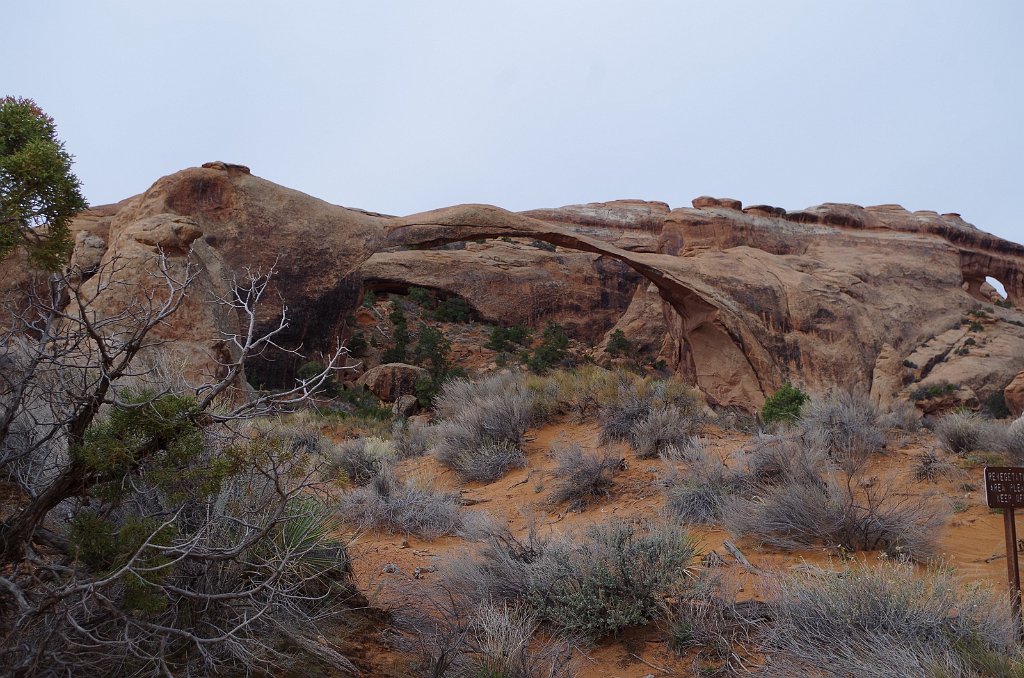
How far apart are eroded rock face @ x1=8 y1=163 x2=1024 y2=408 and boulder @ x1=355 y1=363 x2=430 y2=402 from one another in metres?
3.41

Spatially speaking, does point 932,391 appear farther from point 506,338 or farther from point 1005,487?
point 1005,487

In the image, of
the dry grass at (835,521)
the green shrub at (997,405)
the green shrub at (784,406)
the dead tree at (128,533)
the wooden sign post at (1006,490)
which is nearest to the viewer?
the dead tree at (128,533)

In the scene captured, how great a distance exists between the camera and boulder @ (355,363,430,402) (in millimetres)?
19477

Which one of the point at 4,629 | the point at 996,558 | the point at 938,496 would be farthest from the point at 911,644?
the point at 938,496

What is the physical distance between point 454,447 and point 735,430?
3.67 meters

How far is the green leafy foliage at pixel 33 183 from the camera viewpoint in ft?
10.3

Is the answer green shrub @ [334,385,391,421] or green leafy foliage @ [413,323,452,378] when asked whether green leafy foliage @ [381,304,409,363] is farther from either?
green shrub @ [334,385,391,421]

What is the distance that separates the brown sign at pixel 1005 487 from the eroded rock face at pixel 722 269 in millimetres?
9926

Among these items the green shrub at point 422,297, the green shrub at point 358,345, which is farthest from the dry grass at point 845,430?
the green shrub at point 422,297

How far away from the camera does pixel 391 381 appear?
19.7 m

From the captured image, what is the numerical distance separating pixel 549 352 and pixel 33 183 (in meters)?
20.9

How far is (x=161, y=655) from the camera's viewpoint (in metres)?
2.32

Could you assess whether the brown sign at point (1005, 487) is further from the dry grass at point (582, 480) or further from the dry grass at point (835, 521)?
the dry grass at point (582, 480)

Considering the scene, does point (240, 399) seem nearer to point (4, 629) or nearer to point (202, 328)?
point (202, 328)
